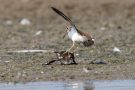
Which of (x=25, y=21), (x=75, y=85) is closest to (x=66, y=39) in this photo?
(x=25, y=21)

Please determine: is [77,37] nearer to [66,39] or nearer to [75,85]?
[75,85]

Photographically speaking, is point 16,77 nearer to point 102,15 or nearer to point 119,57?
point 119,57

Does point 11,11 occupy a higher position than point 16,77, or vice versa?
point 11,11

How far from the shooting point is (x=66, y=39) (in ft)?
47.5

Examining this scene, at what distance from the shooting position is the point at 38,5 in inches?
781

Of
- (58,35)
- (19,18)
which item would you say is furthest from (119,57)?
(19,18)

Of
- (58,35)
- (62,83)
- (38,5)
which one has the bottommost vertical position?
(62,83)

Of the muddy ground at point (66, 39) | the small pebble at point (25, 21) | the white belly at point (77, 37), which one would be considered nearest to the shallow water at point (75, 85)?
the muddy ground at point (66, 39)

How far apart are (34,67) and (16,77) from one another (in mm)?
859

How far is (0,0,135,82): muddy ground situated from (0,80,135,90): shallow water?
31 centimetres

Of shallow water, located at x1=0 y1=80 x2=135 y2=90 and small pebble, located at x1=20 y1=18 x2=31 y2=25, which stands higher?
small pebble, located at x1=20 y1=18 x2=31 y2=25

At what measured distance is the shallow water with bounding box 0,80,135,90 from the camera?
906 centimetres

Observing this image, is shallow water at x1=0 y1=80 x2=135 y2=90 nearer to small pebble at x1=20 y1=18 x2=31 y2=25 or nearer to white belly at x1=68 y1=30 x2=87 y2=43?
white belly at x1=68 y1=30 x2=87 y2=43

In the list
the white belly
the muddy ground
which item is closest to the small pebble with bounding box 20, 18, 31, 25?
the muddy ground
